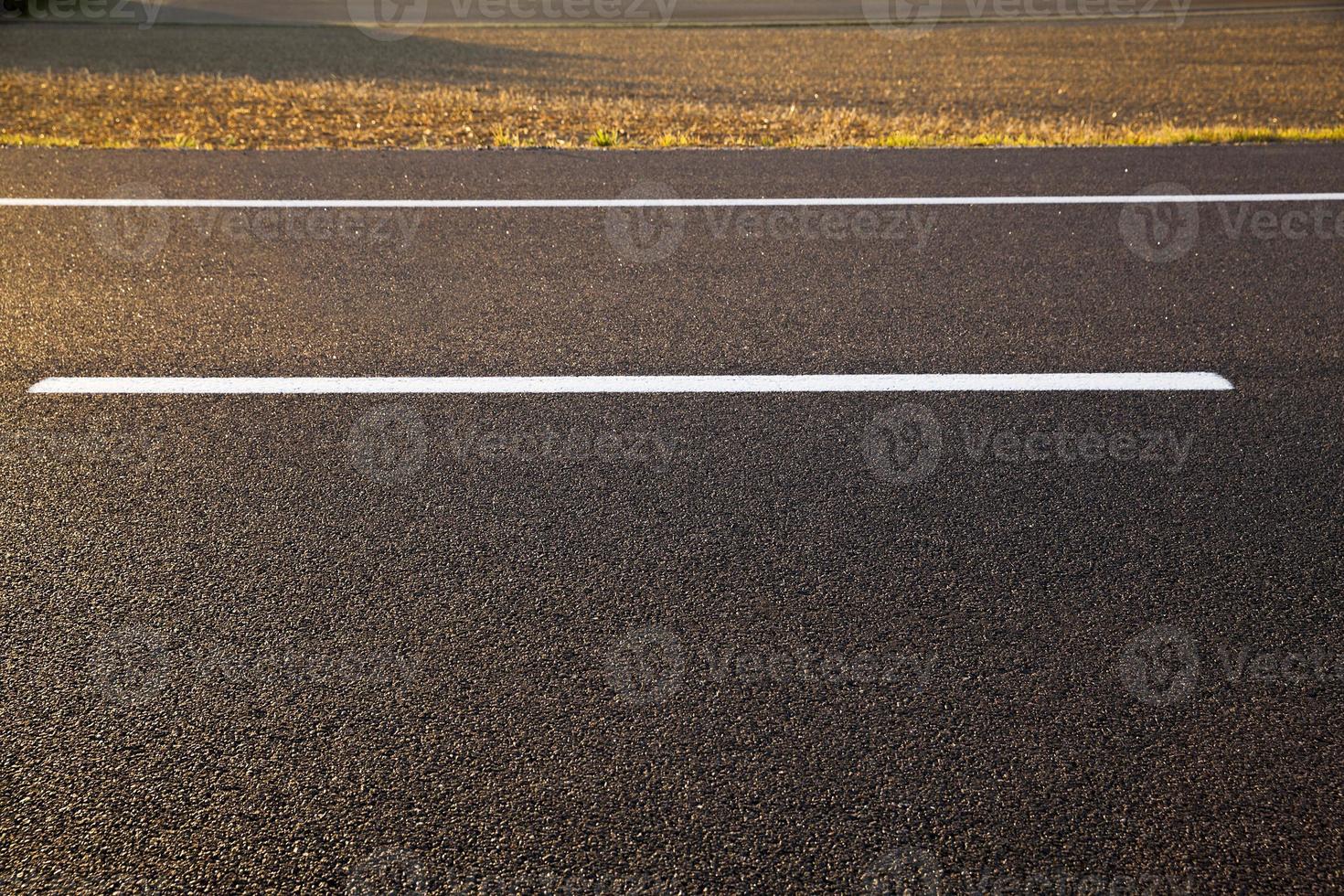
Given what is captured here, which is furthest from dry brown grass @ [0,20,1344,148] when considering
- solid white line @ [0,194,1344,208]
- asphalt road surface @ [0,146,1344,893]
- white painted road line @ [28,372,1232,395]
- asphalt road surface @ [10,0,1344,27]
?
white painted road line @ [28,372,1232,395]

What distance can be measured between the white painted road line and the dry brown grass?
4587mm

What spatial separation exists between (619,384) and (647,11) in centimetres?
2743

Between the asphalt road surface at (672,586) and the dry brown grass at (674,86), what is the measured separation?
4.13 m

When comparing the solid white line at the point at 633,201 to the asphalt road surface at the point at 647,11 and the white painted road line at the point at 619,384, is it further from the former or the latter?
the asphalt road surface at the point at 647,11

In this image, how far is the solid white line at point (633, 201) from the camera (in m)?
6.15

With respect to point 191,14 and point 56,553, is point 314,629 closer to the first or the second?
point 56,553

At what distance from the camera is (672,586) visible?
2.78 meters

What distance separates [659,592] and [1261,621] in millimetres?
1544

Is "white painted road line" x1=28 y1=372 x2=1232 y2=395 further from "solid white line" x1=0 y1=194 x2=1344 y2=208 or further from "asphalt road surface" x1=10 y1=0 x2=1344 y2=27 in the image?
"asphalt road surface" x1=10 y1=0 x2=1344 y2=27

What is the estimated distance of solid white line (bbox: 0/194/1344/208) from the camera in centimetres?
615

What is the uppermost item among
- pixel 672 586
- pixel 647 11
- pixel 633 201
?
pixel 647 11

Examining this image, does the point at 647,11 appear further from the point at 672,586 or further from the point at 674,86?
the point at 672,586

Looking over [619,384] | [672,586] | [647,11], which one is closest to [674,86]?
[619,384]

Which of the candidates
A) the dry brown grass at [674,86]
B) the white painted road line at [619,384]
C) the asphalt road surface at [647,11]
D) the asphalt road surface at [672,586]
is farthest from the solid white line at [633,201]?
the asphalt road surface at [647,11]
